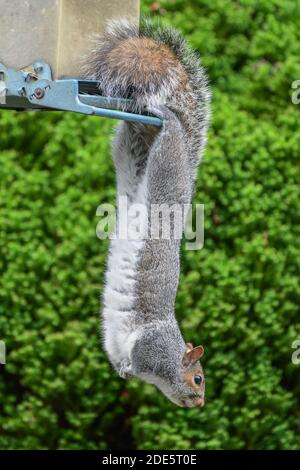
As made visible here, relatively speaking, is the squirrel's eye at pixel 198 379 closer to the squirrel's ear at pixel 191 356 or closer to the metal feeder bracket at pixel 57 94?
the squirrel's ear at pixel 191 356

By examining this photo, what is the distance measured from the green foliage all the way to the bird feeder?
1.45m

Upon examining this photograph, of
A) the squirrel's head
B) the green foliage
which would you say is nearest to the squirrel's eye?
the squirrel's head

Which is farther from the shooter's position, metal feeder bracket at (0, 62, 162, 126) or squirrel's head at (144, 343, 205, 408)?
squirrel's head at (144, 343, 205, 408)

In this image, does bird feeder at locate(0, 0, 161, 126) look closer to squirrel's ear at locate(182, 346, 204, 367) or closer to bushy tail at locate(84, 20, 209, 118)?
bushy tail at locate(84, 20, 209, 118)

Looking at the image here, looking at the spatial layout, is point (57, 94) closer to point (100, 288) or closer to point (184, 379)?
point (184, 379)

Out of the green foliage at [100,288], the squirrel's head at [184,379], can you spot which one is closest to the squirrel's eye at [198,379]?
→ the squirrel's head at [184,379]

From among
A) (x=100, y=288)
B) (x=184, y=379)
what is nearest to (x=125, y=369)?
(x=184, y=379)

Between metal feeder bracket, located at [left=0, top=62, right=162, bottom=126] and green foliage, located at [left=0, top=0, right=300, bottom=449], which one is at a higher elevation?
metal feeder bracket, located at [left=0, top=62, right=162, bottom=126]

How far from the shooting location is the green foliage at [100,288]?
157 inches

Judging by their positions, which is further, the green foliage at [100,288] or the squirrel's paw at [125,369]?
the green foliage at [100,288]

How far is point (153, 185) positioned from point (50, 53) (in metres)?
0.42

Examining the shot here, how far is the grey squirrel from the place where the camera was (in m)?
2.52

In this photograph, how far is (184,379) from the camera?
260 cm

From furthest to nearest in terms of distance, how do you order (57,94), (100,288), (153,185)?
(100,288) < (153,185) < (57,94)
